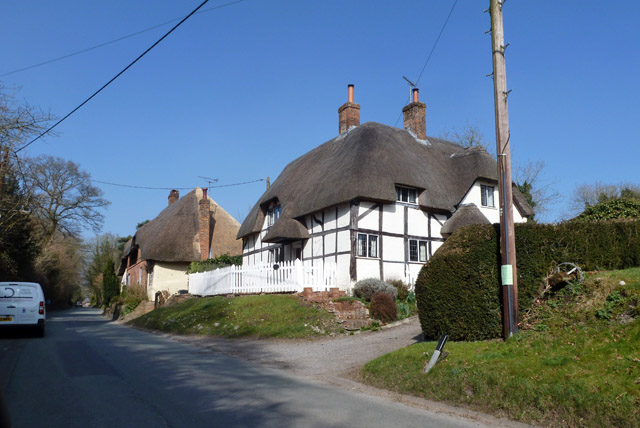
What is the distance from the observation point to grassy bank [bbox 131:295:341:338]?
15.7m

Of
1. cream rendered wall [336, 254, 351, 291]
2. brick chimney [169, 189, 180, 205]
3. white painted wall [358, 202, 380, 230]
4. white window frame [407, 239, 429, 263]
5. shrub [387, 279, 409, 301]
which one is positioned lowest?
shrub [387, 279, 409, 301]

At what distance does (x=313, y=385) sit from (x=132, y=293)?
1088 inches

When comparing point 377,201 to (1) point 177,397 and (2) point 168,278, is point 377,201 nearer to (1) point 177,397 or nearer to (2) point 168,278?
(1) point 177,397

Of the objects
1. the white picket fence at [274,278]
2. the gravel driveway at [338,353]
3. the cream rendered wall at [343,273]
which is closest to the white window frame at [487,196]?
the cream rendered wall at [343,273]

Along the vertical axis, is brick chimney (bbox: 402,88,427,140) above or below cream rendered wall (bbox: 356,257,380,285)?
above

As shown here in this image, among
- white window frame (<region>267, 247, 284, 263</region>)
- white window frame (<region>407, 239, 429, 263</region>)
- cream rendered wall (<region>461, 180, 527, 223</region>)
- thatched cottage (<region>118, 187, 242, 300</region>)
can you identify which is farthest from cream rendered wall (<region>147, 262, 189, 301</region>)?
cream rendered wall (<region>461, 180, 527, 223</region>)

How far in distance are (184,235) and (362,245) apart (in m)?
18.6

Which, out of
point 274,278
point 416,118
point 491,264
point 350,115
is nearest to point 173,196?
point 350,115

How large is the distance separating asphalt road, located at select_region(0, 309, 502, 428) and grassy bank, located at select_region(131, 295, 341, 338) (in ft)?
15.1

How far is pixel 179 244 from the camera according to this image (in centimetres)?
3506

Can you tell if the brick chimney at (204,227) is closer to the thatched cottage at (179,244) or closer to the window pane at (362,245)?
the thatched cottage at (179,244)

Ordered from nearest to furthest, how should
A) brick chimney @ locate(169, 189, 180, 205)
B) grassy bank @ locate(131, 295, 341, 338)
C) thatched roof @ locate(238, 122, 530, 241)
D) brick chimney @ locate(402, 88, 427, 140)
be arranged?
grassy bank @ locate(131, 295, 341, 338) → thatched roof @ locate(238, 122, 530, 241) → brick chimney @ locate(402, 88, 427, 140) → brick chimney @ locate(169, 189, 180, 205)

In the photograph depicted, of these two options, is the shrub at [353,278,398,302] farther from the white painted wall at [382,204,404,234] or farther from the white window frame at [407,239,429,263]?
the white window frame at [407,239,429,263]

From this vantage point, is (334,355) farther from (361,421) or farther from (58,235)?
(58,235)
